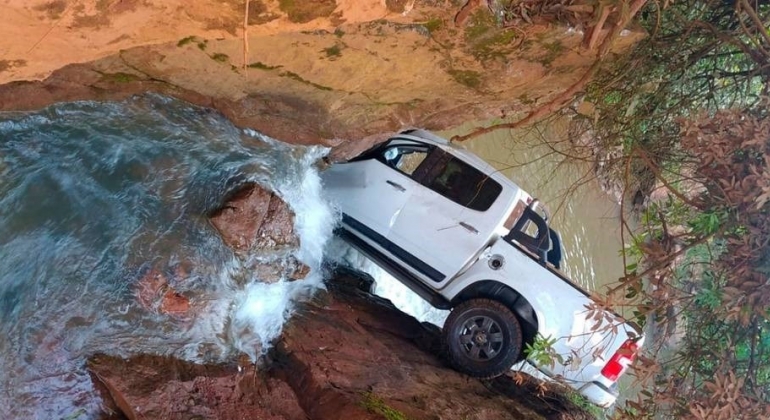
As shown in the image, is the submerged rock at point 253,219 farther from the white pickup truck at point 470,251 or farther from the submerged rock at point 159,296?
the white pickup truck at point 470,251

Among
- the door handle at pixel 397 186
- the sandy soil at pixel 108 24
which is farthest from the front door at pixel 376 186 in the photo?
the sandy soil at pixel 108 24

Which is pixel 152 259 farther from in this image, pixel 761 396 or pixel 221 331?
pixel 761 396

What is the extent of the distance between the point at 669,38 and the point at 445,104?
5.58 ft

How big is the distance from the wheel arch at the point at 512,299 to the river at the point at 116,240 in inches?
42.8

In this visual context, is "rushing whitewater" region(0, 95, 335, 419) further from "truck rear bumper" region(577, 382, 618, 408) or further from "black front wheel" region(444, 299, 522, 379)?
"truck rear bumper" region(577, 382, 618, 408)

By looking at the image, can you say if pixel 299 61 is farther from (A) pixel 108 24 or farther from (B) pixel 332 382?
(B) pixel 332 382

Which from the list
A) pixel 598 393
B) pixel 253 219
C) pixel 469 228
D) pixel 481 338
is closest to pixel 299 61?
pixel 253 219

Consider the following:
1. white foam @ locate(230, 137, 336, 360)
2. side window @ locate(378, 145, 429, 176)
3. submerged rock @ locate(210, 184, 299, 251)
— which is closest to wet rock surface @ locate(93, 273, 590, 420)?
white foam @ locate(230, 137, 336, 360)

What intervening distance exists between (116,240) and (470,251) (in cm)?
304

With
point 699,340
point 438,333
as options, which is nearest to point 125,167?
point 438,333

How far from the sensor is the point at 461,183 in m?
5.72

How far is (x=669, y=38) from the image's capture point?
4230 mm

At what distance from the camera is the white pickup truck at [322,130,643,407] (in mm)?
5312

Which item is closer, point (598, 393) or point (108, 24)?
point (108, 24)
